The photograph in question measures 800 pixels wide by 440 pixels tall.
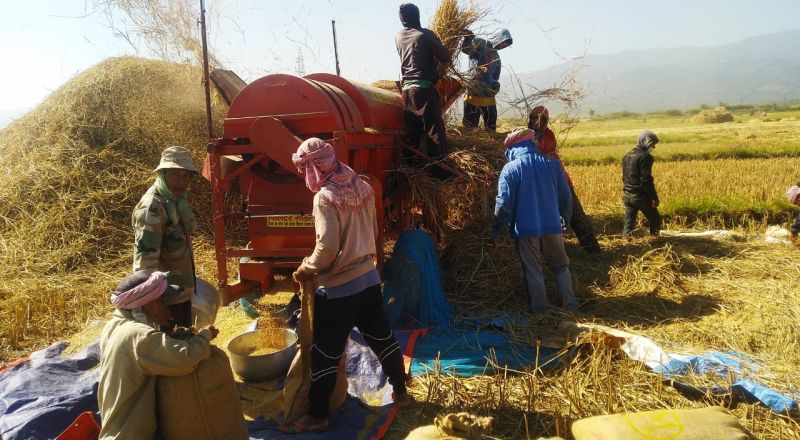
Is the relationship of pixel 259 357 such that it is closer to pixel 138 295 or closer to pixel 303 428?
pixel 303 428

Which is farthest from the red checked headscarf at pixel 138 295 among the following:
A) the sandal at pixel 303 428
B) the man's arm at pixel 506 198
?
the man's arm at pixel 506 198

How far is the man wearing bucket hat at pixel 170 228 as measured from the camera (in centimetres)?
323

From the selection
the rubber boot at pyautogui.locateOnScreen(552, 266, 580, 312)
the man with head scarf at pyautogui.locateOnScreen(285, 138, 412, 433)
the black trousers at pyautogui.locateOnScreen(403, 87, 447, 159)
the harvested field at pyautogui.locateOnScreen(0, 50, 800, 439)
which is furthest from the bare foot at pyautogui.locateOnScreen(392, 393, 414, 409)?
the black trousers at pyautogui.locateOnScreen(403, 87, 447, 159)

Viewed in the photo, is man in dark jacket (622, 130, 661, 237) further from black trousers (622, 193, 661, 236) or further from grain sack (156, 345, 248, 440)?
grain sack (156, 345, 248, 440)

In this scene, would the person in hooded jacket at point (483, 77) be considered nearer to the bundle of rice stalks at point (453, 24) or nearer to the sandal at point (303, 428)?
the bundle of rice stalks at point (453, 24)

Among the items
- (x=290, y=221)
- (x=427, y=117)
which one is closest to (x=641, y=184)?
(x=427, y=117)

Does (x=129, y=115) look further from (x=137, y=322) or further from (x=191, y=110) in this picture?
(x=137, y=322)

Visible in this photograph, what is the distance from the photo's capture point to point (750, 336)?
13.2ft

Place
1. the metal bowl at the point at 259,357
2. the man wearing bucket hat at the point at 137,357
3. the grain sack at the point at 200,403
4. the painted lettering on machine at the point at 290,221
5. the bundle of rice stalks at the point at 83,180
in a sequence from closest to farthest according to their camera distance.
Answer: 1. the man wearing bucket hat at the point at 137,357
2. the grain sack at the point at 200,403
3. the metal bowl at the point at 259,357
4. the painted lettering on machine at the point at 290,221
5. the bundle of rice stalks at the point at 83,180

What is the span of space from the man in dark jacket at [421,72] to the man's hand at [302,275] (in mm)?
2541

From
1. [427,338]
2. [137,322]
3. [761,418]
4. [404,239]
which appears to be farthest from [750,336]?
[137,322]

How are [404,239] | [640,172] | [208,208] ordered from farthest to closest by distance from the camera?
1. [208,208]
2. [640,172]
3. [404,239]

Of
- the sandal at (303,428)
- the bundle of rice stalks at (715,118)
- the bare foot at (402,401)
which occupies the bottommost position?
the sandal at (303,428)

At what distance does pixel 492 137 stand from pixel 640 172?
252cm
